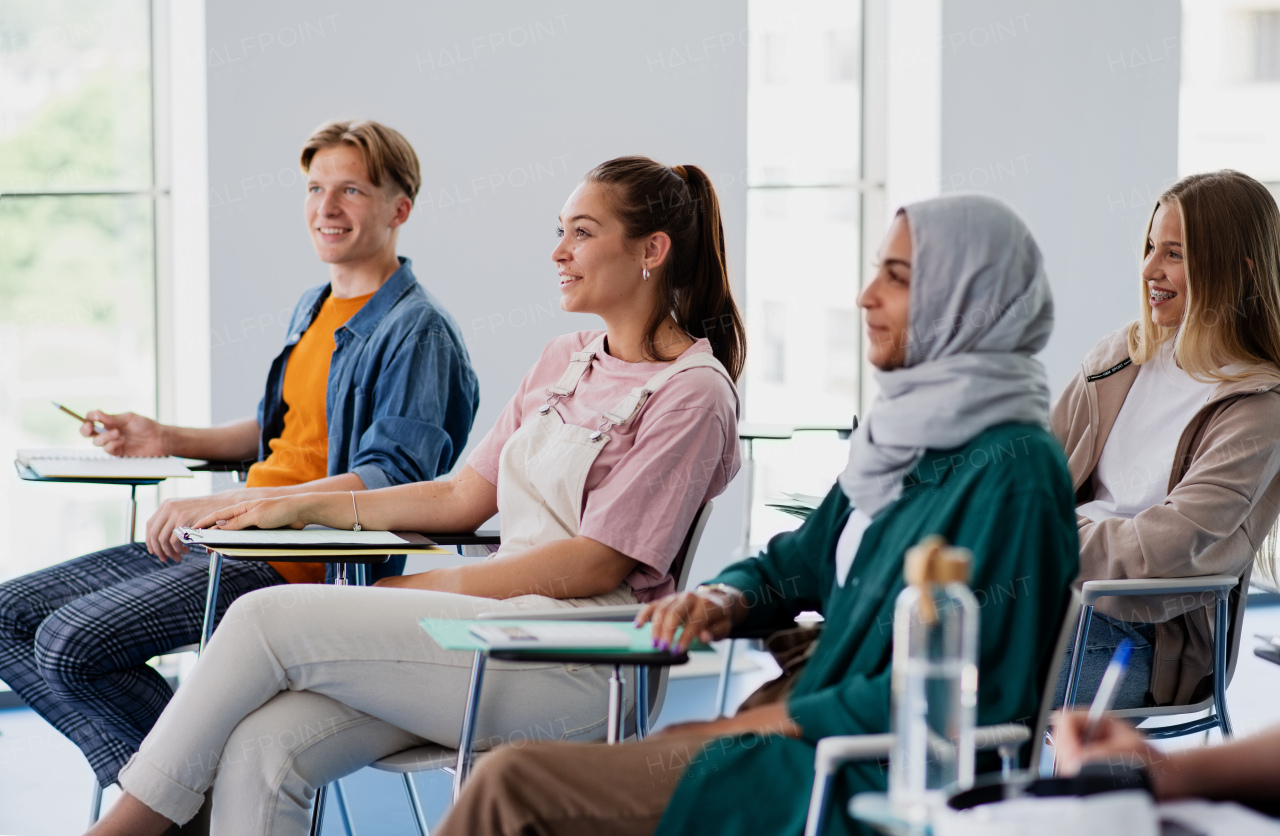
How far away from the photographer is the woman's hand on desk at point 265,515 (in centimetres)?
226

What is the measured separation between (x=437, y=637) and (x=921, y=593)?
24.7 inches

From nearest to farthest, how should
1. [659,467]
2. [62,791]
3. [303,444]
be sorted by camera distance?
[659,467] → [303,444] → [62,791]

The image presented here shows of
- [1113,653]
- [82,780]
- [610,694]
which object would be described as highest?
[610,694]

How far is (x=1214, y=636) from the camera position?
2234 millimetres

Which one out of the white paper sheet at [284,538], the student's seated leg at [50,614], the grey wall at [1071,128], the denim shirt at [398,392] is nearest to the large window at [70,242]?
the student's seated leg at [50,614]

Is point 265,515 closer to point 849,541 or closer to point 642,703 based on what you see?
point 642,703

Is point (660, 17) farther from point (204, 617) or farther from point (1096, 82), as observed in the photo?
point (204, 617)

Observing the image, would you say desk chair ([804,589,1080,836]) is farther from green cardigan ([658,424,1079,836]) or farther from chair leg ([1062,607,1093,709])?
chair leg ([1062,607,1093,709])

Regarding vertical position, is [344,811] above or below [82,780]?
above

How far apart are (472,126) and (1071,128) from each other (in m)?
2.17

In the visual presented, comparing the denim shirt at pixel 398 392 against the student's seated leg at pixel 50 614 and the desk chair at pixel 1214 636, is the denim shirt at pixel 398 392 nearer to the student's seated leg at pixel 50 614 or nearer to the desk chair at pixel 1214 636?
the student's seated leg at pixel 50 614

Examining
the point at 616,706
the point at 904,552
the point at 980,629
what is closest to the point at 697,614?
the point at 616,706

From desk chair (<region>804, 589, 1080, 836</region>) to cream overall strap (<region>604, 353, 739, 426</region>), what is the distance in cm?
82

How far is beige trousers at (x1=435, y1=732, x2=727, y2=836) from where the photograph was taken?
140 cm
